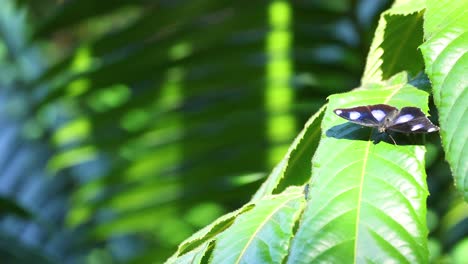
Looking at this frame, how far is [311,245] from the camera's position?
59cm

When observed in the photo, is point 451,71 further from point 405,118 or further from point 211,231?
point 211,231

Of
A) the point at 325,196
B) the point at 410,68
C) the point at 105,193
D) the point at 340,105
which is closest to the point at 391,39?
the point at 410,68

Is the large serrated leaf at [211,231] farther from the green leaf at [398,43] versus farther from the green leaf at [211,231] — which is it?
the green leaf at [398,43]

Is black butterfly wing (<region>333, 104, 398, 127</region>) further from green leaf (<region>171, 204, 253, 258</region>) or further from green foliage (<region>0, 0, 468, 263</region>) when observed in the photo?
green foliage (<region>0, 0, 468, 263</region>)

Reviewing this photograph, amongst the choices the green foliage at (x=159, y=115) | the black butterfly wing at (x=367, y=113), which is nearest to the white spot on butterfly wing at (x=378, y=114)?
the black butterfly wing at (x=367, y=113)

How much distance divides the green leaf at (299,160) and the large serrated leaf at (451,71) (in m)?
0.12

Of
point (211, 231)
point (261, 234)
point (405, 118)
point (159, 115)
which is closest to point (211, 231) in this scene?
point (211, 231)

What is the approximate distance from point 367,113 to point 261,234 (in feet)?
0.44

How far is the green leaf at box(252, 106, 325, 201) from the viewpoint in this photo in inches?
29.4

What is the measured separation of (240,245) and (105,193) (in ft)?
4.38

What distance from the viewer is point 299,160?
2.56 feet

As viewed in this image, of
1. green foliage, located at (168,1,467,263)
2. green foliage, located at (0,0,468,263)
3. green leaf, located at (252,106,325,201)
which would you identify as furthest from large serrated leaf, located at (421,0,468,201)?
green foliage, located at (0,0,468,263)

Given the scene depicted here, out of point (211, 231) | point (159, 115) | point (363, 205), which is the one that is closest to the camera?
point (363, 205)

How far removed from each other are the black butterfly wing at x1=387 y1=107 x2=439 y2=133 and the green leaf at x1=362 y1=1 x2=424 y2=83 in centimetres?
16
